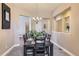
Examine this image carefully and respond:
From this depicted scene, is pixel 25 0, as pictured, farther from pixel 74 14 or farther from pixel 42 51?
pixel 74 14

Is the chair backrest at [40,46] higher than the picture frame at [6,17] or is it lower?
lower

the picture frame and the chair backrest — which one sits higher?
the picture frame

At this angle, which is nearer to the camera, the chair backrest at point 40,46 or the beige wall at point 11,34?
the chair backrest at point 40,46


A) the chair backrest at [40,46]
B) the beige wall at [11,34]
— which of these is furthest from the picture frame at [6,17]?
the chair backrest at [40,46]

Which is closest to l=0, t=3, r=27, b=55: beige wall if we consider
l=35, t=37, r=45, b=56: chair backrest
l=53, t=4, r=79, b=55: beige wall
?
l=35, t=37, r=45, b=56: chair backrest

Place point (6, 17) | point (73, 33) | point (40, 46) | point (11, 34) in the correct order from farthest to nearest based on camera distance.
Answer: point (11, 34), point (73, 33), point (6, 17), point (40, 46)

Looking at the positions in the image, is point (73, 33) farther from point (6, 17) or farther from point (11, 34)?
point (6, 17)

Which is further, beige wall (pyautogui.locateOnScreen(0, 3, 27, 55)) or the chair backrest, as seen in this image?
beige wall (pyautogui.locateOnScreen(0, 3, 27, 55))

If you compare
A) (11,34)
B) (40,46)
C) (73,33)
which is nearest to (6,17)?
(11,34)

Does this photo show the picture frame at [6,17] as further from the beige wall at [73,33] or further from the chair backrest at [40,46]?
the beige wall at [73,33]

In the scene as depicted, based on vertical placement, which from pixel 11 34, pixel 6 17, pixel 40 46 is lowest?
pixel 40 46

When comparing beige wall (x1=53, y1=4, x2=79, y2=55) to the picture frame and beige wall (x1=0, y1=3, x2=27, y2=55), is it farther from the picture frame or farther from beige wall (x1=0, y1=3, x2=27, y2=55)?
the picture frame

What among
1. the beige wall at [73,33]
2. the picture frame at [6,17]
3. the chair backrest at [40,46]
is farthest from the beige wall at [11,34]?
the beige wall at [73,33]

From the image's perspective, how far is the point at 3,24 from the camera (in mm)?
4793
